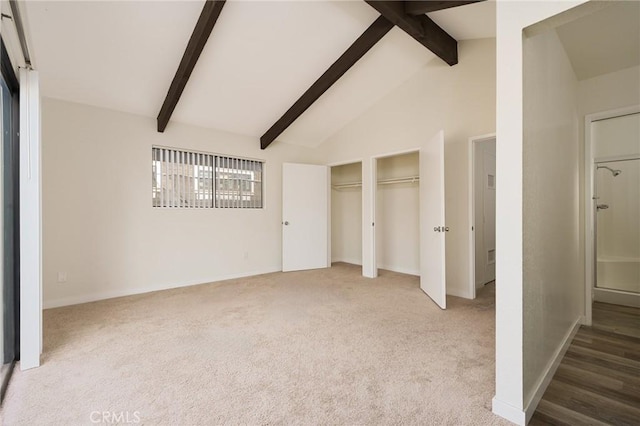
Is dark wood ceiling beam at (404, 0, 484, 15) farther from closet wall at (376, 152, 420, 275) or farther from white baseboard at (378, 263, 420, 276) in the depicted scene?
white baseboard at (378, 263, 420, 276)

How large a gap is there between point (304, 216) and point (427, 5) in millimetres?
3404

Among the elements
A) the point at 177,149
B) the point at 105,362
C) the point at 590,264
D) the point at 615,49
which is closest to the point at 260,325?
the point at 105,362

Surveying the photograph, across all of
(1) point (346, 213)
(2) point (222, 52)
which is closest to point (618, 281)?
(1) point (346, 213)

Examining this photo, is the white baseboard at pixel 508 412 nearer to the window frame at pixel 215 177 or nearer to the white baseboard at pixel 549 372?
the white baseboard at pixel 549 372

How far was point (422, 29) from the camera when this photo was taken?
9.24 ft

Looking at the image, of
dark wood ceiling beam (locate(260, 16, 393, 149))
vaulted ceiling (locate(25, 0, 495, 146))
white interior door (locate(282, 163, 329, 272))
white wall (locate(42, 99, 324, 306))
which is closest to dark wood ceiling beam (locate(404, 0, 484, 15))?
dark wood ceiling beam (locate(260, 16, 393, 149))

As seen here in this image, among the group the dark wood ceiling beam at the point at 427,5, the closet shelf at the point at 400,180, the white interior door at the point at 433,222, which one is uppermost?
the dark wood ceiling beam at the point at 427,5

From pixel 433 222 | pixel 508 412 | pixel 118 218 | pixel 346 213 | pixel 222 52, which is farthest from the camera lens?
pixel 346 213

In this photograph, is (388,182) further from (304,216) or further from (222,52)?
(222,52)

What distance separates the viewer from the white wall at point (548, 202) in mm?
1452

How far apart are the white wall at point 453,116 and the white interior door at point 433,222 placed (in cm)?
31

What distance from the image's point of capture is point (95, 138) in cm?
331

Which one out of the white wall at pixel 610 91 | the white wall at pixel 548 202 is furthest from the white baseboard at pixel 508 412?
the white wall at pixel 610 91

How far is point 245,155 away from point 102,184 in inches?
76.8
